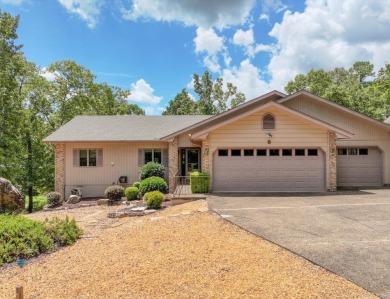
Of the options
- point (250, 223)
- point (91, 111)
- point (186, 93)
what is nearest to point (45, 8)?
point (250, 223)

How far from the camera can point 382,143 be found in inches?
678

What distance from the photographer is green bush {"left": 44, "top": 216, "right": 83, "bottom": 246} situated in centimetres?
805

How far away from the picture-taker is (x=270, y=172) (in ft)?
49.6

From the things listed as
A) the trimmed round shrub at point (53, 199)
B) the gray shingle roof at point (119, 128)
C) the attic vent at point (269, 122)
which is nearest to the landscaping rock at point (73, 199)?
the trimmed round shrub at point (53, 199)

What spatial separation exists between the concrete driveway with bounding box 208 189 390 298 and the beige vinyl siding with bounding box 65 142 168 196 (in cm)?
Answer: 680

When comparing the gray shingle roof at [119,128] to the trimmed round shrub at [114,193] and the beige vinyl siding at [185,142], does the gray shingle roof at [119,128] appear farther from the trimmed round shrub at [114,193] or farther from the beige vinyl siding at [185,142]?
the trimmed round shrub at [114,193]

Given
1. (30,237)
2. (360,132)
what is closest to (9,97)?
(30,237)

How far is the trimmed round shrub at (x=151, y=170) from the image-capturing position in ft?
55.4

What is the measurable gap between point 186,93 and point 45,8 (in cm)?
4065

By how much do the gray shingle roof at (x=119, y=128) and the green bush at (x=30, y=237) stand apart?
9.85m

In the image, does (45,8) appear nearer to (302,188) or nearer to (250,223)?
(250,223)

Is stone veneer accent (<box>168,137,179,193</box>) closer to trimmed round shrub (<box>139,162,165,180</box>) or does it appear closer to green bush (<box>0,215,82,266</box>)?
trimmed round shrub (<box>139,162,165,180</box>)

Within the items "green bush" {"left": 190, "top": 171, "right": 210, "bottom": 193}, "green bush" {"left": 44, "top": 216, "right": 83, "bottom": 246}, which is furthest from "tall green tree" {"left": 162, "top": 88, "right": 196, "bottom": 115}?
"green bush" {"left": 44, "top": 216, "right": 83, "bottom": 246}

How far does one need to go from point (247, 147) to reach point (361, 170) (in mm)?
7747
